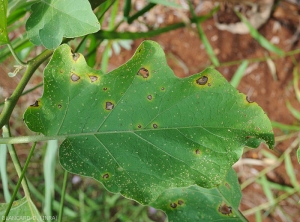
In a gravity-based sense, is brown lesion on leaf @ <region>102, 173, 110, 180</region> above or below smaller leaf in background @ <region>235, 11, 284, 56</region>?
above

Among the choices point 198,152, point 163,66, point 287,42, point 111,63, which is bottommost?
point 111,63

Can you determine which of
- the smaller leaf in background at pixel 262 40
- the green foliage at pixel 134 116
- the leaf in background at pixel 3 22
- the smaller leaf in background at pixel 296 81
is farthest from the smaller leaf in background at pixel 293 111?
the leaf in background at pixel 3 22

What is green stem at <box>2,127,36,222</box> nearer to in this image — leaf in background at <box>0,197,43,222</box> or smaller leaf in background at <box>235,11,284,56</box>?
leaf in background at <box>0,197,43,222</box>

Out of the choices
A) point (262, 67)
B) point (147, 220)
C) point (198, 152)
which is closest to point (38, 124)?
point (198, 152)

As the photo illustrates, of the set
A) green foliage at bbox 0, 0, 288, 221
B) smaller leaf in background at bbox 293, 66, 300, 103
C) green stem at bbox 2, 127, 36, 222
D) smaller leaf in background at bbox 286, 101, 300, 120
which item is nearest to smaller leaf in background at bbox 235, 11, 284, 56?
smaller leaf in background at bbox 293, 66, 300, 103

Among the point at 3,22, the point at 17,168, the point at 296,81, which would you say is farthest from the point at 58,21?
the point at 296,81

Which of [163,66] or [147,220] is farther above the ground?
[163,66]

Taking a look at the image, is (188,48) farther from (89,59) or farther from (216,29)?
(89,59)

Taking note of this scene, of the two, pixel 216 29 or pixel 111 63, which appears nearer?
pixel 216 29
